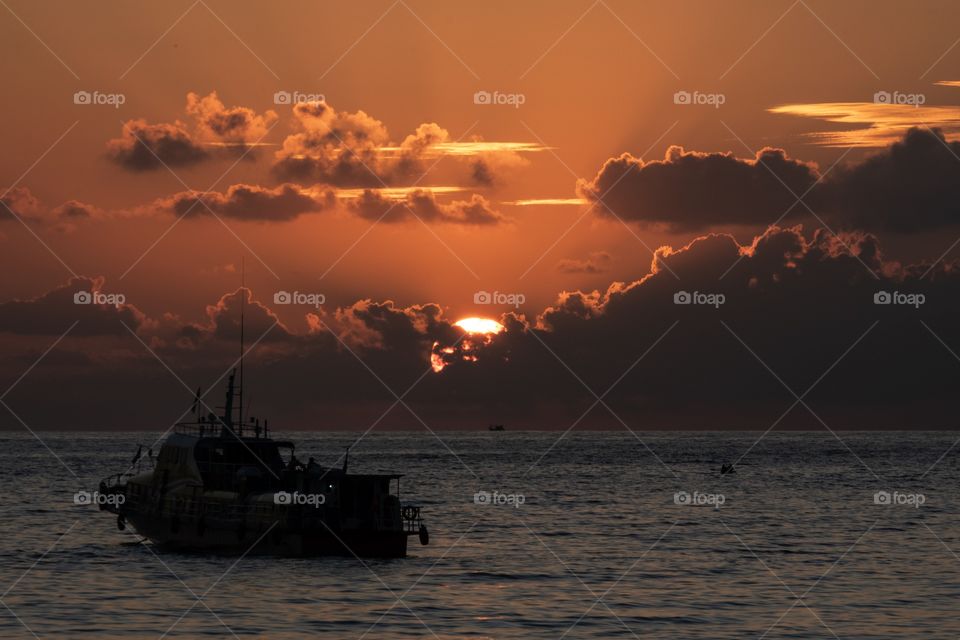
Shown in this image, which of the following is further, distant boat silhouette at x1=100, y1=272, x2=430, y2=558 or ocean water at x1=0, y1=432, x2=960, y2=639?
distant boat silhouette at x1=100, y1=272, x2=430, y2=558

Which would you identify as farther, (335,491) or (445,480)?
(445,480)

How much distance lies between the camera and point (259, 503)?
217ft

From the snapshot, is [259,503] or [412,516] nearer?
[259,503]

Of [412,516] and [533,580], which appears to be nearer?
[533,580]

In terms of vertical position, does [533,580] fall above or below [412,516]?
below

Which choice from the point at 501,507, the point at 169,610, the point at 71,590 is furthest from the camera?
the point at 501,507

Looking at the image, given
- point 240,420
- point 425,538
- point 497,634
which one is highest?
point 240,420

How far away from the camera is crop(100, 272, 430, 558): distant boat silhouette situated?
65.6 metres

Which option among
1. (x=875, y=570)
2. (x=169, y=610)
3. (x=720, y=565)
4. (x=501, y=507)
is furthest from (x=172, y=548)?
(x=501, y=507)

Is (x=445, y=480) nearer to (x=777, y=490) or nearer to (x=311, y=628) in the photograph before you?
(x=777, y=490)

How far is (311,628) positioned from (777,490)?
96.6 meters

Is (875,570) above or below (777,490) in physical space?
below

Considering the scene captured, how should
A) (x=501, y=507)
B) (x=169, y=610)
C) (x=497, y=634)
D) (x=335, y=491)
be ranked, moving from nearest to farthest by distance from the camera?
(x=497, y=634) → (x=169, y=610) → (x=335, y=491) → (x=501, y=507)

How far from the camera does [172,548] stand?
71812 millimetres
